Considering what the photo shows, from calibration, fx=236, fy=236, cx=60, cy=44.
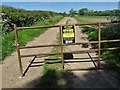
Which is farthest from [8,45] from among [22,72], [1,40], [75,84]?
[75,84]

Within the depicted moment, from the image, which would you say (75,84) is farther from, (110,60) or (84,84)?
(110,60)

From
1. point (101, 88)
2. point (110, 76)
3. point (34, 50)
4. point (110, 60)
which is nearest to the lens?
point (101, 88)

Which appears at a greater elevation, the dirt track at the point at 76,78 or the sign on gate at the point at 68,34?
the sign on gate at the point at 68,34

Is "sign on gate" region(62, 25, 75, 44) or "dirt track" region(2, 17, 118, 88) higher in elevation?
"sign on gate" region(62, 25, 75, 44)

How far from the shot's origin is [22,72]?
7.10 m

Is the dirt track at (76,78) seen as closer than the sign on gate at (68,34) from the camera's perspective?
Yes

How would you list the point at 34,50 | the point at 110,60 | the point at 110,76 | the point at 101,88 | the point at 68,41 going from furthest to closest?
1. the point at 34,50
2. the point at 110,60
3. the point at 68,41
4. the point at 110,76
5. the point at 101,88

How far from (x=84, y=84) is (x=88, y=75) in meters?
0.70

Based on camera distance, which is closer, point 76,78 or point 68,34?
point 76,78

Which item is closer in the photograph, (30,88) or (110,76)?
(30,88)

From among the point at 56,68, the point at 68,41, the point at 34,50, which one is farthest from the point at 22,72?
the point at 34,50

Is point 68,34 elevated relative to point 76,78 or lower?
elevated

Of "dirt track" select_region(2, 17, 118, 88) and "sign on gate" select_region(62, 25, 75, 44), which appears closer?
"dirt track" select_region(2, 17, 118, 88)

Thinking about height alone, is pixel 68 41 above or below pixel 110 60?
above
